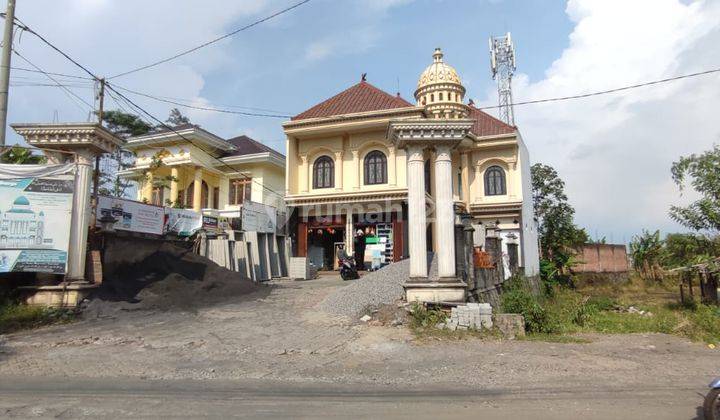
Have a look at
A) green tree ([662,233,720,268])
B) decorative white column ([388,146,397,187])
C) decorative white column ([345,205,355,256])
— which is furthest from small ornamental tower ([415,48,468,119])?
green tree ([662,233,720,268])

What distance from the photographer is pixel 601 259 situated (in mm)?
29031

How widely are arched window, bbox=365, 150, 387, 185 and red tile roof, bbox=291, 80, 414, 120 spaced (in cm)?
219

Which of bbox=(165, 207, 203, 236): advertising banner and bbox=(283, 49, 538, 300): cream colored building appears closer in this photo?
bbox=(165, 207, 203, 236): advertising banner

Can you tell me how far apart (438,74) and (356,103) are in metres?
4.24

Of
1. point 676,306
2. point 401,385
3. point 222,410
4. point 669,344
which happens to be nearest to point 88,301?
point 222,410

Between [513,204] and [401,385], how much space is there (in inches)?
750

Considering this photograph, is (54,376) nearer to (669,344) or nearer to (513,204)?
(669,344)

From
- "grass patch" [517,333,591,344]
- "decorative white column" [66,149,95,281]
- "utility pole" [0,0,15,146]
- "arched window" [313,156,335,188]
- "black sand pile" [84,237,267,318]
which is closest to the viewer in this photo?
"grass patch" [517,333,591,344]

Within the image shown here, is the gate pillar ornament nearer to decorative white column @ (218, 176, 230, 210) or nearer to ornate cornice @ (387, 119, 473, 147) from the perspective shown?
ornate cornice @ (387, 119, 473, 147)

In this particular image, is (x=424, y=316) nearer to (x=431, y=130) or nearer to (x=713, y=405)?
(x=431, y=130)

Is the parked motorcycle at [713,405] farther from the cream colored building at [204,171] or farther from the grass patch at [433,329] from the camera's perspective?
the cream colored building at [204,171]

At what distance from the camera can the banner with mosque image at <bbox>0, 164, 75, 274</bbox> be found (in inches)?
395

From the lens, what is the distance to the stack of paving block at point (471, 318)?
342 inches

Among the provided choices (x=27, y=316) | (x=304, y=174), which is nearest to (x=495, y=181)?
(x=304, y=174)
